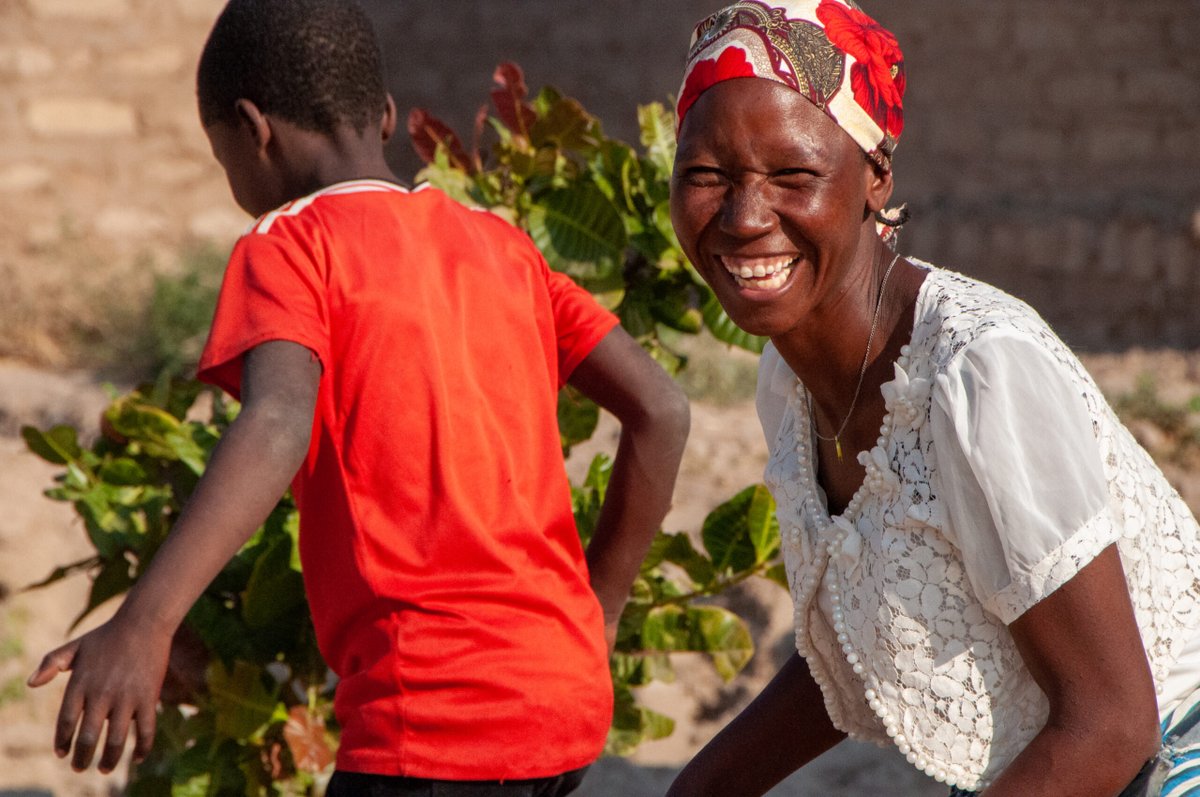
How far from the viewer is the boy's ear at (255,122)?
7.47ft

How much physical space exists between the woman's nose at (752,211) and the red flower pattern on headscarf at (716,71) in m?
0.12

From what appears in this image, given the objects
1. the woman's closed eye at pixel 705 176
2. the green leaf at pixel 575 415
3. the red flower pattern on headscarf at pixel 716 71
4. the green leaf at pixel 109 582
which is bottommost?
the green leaf at pixel 109 582

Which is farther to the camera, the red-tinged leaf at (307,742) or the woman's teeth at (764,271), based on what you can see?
the red-tinged leaf at (307,742)

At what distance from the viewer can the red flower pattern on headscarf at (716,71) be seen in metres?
1.65

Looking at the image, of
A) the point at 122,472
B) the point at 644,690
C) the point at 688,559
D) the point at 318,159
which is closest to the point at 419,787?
the point at 318,159

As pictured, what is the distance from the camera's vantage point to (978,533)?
1.54 metres

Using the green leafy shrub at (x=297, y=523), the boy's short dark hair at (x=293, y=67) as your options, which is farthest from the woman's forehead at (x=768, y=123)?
the green leafy shrub at (x=297, y=523)

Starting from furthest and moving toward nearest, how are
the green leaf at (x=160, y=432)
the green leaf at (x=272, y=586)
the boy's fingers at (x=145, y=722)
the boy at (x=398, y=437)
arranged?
the green leaf at (x=160, y=432), the green leaf at (x=272, y=586), the boy at (x=398, y=437), the boy's fingers at (x=145, y=722)

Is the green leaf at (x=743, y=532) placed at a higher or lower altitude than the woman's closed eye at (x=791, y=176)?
lower

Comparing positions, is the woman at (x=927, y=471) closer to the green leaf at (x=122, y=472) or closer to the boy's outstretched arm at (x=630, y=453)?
the boy's outstretched arm at (x=630, y=453)

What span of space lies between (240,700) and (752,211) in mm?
1601

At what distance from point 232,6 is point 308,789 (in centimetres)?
156

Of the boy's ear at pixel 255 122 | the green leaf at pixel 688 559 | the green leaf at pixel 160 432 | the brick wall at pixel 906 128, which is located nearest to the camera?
the boy's ear at pixel 255 122

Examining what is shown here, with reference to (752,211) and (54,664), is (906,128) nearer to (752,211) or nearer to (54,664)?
(752,211)
